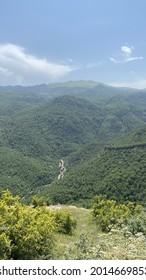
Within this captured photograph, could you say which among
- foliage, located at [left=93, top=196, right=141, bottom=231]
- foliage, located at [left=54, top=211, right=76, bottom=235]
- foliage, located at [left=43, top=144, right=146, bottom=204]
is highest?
foliage, located at [left=54, top=211, right=76, bottom=235]

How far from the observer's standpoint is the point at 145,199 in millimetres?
97938

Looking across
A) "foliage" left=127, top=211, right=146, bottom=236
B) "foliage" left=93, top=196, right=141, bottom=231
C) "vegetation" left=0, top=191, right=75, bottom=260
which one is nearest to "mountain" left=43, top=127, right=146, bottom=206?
"foliage" left=93, top=196, right=141, bottom=231

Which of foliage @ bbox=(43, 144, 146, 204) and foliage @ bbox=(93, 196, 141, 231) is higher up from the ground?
foliage @ bbox=(93, 196, 141, 231)

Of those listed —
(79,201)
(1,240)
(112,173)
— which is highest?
(1,240)

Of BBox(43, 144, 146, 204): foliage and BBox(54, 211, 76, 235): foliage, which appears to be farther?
BBox(43, 144, 146, 204): foliage

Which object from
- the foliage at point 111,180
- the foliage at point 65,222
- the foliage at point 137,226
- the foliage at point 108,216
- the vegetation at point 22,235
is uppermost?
the vegetation at point 22,235

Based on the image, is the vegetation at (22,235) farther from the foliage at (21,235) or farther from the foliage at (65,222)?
the foliage at (65,222)

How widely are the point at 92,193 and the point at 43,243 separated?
108 metres

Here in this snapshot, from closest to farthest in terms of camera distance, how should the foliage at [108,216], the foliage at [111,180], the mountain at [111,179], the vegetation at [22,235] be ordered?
the vegetation at [22,235], the foliage at [108,216], the foliage at [111,180], the mountain at [111,179]

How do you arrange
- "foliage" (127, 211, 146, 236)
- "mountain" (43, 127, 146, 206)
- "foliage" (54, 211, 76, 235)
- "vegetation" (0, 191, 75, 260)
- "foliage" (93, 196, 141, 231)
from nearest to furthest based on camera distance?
1. "vegetation" (0, 191, 75, 260)
2. "foliage" (127, 211, 146, 236)
3. "foliage" (54, 211, 76, 235)
4. "foliage" (93, 196, 141, 231)
5. "mountain" (43, 127, 146, 206)

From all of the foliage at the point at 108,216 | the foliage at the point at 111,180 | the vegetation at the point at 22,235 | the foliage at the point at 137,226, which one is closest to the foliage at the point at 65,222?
the foliage at the point at 108,216

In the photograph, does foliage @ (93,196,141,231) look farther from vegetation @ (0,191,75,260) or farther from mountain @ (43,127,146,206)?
mountain @ (43,127,146,206)
